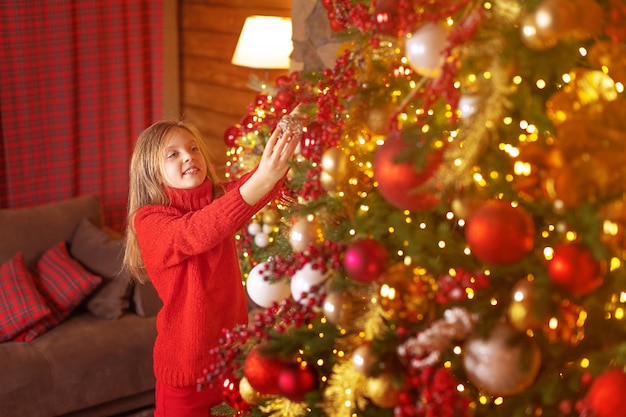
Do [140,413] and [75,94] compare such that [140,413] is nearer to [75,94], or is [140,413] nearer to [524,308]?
[75,94]

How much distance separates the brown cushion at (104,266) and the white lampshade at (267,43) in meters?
1.03

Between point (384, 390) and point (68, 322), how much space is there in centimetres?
239

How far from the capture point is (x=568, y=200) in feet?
3.82

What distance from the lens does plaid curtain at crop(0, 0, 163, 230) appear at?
13.3ft

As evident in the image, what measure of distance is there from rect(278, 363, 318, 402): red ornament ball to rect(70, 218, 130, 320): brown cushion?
6.74 feet

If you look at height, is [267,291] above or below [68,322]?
above

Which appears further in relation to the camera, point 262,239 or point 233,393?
point 262,239

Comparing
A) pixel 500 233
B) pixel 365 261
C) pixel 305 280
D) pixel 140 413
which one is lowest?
pixel 140 413

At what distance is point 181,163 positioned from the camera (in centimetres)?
218

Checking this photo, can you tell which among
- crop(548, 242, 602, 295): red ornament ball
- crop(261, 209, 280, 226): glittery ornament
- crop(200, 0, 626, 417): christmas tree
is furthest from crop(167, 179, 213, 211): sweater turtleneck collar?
crop(548, 242, 602, 295): red ornament ball

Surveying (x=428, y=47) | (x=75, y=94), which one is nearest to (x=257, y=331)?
(x=428, y=47)

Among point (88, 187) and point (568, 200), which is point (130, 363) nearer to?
point (88, 187)

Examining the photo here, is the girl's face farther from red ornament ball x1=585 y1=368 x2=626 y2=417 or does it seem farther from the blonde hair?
red ornament ball x1=585 y1=368 x2=626 y2=417

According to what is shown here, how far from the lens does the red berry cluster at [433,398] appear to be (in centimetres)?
126
